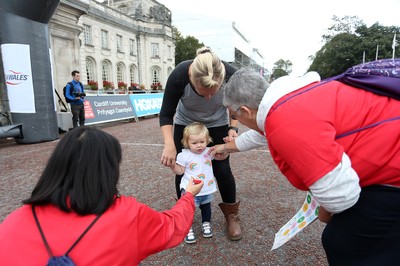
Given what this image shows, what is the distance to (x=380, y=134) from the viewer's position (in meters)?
1.07

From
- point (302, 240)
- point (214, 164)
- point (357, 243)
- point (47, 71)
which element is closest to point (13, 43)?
point (47, 71)

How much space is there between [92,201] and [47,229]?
18cm

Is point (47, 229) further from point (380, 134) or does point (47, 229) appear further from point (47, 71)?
point (47, 71)

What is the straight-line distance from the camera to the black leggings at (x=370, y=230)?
3.76 ft

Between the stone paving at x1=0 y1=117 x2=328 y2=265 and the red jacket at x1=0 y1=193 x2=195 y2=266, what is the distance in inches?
45.2

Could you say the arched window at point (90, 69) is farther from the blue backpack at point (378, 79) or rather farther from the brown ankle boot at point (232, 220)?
the blue backpack at point (378, 79)

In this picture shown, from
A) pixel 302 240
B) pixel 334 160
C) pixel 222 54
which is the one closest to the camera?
pixel 334 160

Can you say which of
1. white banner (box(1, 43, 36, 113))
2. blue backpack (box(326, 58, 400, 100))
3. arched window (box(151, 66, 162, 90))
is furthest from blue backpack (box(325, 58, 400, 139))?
arched window (box(151, 66, 162, 90))

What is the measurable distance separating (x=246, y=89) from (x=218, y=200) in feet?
7.01

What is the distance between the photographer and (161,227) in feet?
4.17

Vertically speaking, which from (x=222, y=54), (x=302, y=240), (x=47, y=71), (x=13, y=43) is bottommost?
(x=302, y=240)

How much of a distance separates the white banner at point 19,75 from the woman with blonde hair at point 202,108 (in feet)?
17.8

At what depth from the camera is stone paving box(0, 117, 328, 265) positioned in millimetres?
2174

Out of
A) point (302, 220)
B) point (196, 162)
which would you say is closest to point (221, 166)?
point (196, 162)
